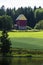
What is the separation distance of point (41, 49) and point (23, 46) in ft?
14.3

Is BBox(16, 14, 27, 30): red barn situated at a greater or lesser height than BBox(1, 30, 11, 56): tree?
lesser

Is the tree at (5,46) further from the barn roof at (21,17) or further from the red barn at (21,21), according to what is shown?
the barn roof at (21,17)

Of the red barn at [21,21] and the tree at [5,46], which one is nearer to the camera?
the tree at [5,46]

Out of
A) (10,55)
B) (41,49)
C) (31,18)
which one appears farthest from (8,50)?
(31,18)

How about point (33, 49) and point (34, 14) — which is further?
point (34, 14)

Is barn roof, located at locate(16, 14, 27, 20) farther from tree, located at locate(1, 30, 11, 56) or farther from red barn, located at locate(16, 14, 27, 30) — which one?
tree, located at locate(1, 30, 11, 56)

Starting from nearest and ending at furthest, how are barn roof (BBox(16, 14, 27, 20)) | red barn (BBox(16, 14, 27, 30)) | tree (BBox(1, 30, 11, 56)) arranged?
tree (BBox(1, 30, 11, 56))
red barn (BBox(16, 14, 27, 30))
barn roof (BBox(16, 14, 27, 20))

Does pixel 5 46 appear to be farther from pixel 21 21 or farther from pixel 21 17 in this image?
pixel 21 21

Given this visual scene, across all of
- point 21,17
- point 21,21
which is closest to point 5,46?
point 21,17

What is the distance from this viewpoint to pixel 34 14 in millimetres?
187750

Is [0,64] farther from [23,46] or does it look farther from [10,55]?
[23,46]

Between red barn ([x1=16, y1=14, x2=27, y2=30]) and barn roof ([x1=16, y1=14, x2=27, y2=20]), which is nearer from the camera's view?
red barn ([x1=16, y1=14, x2=27, y2=30])

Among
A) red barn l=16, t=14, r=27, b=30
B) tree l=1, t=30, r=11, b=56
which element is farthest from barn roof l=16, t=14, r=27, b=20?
tree l=1, t=30, r=11, b=56

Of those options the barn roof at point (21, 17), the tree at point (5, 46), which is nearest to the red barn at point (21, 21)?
the barn roof at point (21, 17)
